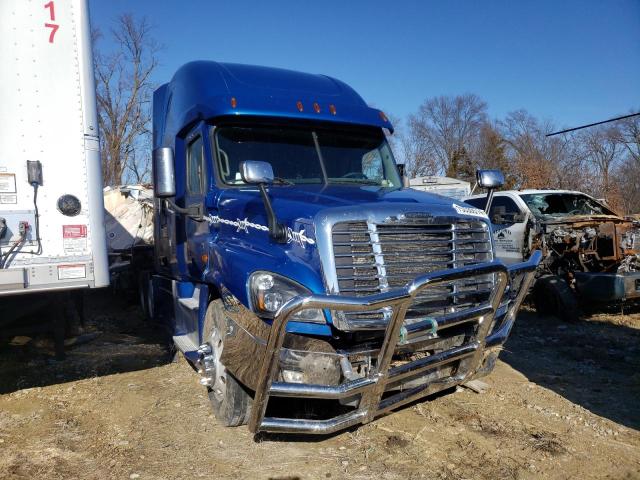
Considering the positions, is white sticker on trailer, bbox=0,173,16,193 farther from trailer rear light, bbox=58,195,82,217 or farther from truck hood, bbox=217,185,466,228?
truck hood, bbox=217,185,466,228

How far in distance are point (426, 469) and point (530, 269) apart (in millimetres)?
1601

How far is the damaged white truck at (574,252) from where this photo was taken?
7949mm

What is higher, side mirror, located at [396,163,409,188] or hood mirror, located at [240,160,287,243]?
side mirror, located at [396,163,409,188]

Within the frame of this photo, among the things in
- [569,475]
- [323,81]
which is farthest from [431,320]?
[323,81]

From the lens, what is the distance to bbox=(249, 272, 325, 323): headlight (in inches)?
138

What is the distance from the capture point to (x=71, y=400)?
527 centimetres

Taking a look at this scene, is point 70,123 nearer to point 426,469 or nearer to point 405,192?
point 405,192

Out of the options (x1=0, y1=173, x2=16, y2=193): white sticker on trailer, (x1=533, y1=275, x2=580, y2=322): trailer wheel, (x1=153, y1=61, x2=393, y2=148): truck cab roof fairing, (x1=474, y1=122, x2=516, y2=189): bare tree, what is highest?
(x1=474, y1=122, x2=516, y2=189): bare tree

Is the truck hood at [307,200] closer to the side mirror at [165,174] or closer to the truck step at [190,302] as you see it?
the side mirror at [165,174]

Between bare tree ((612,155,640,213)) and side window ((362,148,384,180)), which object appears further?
bare tree ((612,155,640,213))

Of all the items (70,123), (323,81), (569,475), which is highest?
(323,81)

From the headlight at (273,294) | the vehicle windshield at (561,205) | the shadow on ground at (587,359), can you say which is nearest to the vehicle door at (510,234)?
the vehicle windshield at (561,205)

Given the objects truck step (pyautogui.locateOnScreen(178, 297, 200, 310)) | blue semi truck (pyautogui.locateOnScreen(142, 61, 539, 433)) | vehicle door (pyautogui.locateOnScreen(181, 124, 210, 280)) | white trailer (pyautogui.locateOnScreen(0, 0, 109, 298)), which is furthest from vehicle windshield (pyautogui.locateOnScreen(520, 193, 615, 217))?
white trailer (pyautogui.locateOnScreen(0, 0, 109, 298))

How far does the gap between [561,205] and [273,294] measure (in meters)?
7.71
